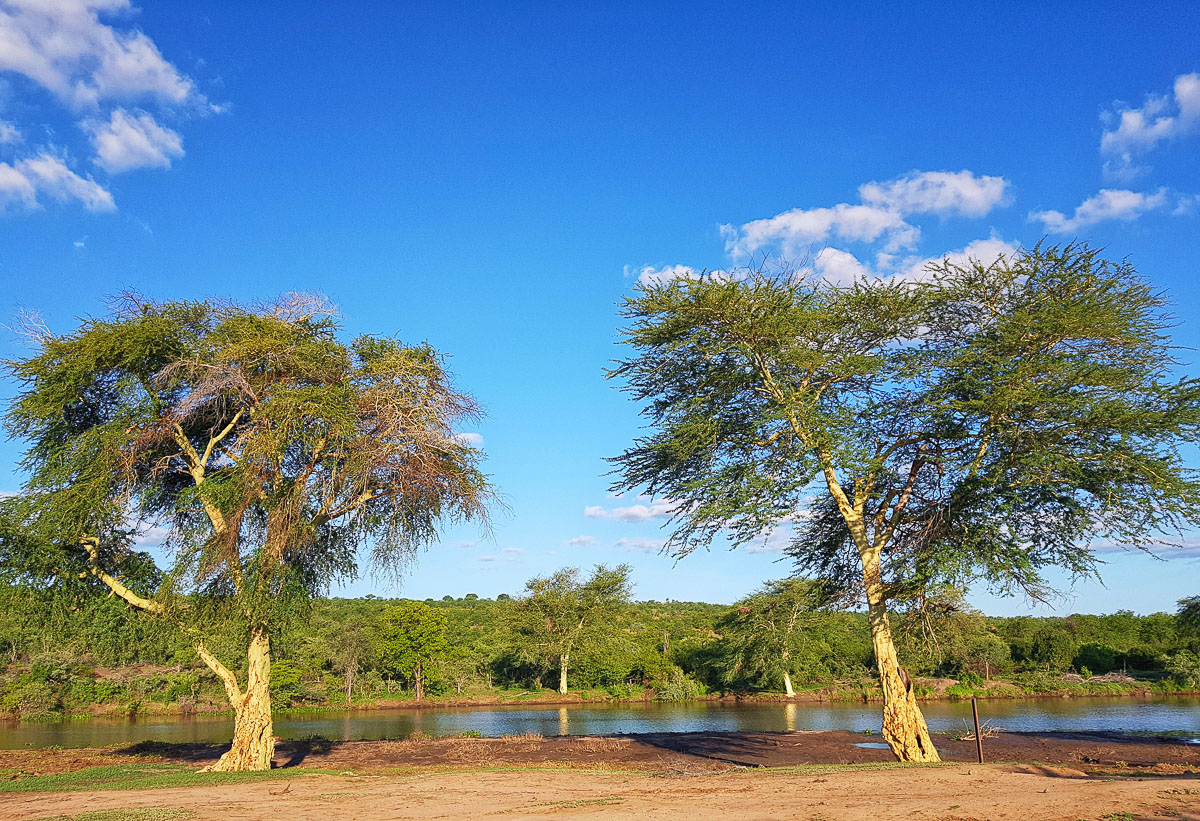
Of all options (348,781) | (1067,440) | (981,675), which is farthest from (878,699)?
(348,781)

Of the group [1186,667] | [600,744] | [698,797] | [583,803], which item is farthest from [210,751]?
[1186,667]

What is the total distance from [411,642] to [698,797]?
49.4 metres

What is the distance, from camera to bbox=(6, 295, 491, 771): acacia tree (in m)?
16.6

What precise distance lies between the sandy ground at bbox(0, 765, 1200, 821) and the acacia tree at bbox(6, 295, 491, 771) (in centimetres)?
431

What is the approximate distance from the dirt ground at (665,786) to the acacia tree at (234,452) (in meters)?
3.95

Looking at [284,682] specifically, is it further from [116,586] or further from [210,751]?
[116,586]

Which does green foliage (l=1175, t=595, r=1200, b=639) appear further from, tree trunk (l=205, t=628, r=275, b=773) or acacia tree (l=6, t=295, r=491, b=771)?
tree trunk (l=205, t=628, r=275, b=773)

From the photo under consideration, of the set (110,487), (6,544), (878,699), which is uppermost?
(110,487)

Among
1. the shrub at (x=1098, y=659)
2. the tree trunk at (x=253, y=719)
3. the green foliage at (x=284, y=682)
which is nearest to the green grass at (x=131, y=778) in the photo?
the tree trunk at (x=253, y=719)

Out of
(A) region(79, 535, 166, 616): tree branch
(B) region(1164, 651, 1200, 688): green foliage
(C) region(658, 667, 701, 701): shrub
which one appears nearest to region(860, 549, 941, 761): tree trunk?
(A) region(79, 535, 166, 616): tree branch

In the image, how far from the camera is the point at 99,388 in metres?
17.9

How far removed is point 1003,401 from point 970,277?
4.09 m

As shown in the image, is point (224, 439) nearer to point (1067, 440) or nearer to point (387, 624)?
point (1067, 440)

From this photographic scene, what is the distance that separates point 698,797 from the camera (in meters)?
11.7
